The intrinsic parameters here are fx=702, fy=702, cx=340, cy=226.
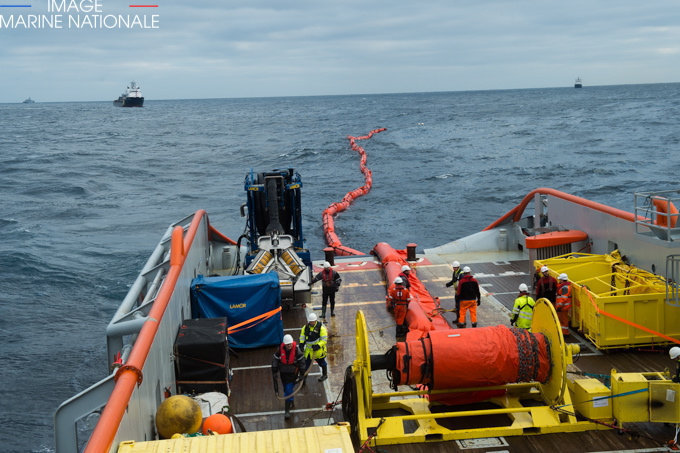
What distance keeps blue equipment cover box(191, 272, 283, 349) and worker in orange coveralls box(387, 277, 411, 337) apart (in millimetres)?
2510

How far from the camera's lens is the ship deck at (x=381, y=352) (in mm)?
10266

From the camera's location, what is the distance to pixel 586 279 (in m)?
16.0

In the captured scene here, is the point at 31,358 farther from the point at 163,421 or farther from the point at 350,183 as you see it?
the point at 350,183

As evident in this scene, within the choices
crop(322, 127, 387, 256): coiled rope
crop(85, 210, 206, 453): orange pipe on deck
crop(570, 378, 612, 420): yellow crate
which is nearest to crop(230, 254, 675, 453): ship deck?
crop(570, 378, 612, 420): yellow crate

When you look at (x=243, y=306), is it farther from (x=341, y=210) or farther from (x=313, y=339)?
(x=341, y=210)

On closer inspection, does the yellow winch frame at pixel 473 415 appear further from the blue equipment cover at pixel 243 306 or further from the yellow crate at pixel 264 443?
the blue equipment cover at pixel 243 306

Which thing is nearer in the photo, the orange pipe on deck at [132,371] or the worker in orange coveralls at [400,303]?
the orange pipe on deck at [132,371]

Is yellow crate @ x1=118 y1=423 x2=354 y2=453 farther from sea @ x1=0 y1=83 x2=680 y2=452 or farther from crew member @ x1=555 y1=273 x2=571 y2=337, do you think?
sea @ x1=0 y1=83 x2=680 y2=452

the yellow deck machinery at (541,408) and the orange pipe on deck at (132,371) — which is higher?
the orange pipe on deck at (132,371)

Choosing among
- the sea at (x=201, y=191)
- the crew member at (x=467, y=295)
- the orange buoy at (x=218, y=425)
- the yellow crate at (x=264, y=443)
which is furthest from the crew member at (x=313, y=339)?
the sea at (x=201, y=191)

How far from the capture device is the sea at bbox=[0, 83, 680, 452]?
23.3 metres

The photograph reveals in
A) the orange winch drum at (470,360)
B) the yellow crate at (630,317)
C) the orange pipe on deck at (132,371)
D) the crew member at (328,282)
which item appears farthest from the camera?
the crew member at (328,282)

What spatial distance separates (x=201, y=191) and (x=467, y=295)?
47337 mm

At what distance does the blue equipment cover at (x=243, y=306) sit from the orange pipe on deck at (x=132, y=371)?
1270 mm
